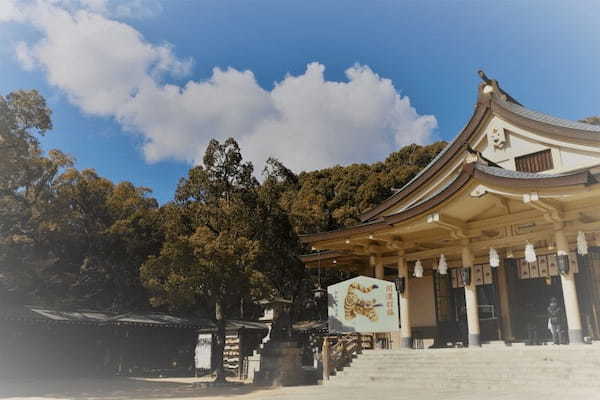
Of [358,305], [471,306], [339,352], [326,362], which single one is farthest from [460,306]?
[326,362]

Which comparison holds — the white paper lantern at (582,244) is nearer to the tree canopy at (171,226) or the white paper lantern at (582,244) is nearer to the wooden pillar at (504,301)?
the wooden pillar at (504,301)

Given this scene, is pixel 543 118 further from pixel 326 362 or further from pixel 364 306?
pixel 326 362

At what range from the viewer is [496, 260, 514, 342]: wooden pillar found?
14.8m

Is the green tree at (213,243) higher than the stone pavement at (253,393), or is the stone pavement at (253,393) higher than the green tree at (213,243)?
the green tree at (213,243)

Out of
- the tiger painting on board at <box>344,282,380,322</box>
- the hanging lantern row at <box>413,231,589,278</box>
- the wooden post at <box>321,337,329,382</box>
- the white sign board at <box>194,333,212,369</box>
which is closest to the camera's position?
the hanging lantern row at <box>413,231,589,278</box>

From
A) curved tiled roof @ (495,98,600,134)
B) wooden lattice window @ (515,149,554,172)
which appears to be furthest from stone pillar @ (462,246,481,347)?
curved tiled roof @ (495,98,600,134)

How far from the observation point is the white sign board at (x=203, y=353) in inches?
936

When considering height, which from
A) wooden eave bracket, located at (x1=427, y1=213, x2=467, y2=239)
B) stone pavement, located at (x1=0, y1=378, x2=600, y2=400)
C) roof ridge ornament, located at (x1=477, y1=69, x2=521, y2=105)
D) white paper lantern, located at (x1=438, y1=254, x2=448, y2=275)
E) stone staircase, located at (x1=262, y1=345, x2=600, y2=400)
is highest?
roof ridge ornament, located at (x1=477, y1=69, x2=521, y2=105)

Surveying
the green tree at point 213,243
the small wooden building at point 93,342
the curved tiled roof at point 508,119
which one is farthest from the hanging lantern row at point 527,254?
the small wooden building at point 93,342

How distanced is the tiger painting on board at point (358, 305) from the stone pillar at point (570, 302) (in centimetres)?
501

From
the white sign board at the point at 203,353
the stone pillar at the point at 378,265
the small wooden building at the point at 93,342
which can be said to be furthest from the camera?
the white sign board at the point at 203,353

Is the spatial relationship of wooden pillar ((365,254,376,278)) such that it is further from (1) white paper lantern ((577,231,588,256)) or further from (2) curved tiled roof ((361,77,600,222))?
(1) white paper lantern ((577,231,588,256))

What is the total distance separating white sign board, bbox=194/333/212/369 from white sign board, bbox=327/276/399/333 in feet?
37.8

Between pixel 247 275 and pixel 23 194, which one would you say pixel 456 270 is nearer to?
pixel 247 275
